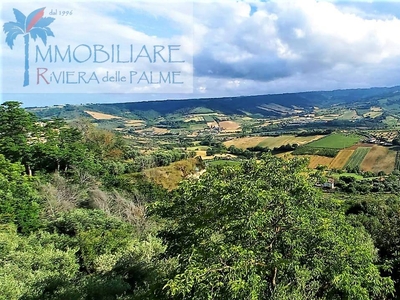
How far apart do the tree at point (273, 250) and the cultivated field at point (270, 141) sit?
83938mm

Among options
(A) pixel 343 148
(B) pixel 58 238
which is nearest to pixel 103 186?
(B) pixel 58 238

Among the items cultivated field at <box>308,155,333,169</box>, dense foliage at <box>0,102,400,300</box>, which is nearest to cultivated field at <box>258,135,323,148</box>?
cultivated field at <box>308,155,333,169</box>

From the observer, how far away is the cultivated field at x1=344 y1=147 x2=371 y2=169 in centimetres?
6896

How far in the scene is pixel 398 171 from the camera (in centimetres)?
6238

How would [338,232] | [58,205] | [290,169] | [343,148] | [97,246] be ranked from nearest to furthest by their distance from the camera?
[338,232] → [290,169] → [97,246] → [58,205] → [343,148]

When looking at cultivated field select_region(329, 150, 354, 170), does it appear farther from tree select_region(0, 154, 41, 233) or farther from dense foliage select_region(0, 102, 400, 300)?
tree select_region(0, 154, 41, 233)

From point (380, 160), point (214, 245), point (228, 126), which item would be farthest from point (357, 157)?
point (228, 126)

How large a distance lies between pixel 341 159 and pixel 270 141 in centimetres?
2865

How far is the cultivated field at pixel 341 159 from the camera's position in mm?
69775

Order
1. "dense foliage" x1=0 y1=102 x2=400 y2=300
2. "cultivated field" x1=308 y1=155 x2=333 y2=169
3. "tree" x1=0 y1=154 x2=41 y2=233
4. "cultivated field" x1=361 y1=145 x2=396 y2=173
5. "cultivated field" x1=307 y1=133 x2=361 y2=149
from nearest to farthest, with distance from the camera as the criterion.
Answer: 1. "dense foliage" x1=0 y1=102 x2=400 y2=300
2. "tree" x1=0 y1=154 x2=41 y2=233
3. "cultivated field" x1=361 y1=145 x2=396 y2=173
4. "cultivated field" x1=308 y1=155 x2=333 y2=169
5. "cultivated field" x1=307 y1=133 x2=361 y2=149

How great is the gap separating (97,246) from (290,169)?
12.4 meters

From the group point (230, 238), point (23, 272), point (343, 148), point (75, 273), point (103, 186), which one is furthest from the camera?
point (343, 148)

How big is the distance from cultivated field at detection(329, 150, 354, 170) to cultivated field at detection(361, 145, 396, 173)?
3545 millimetres

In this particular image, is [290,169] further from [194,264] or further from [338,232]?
[194,264]
